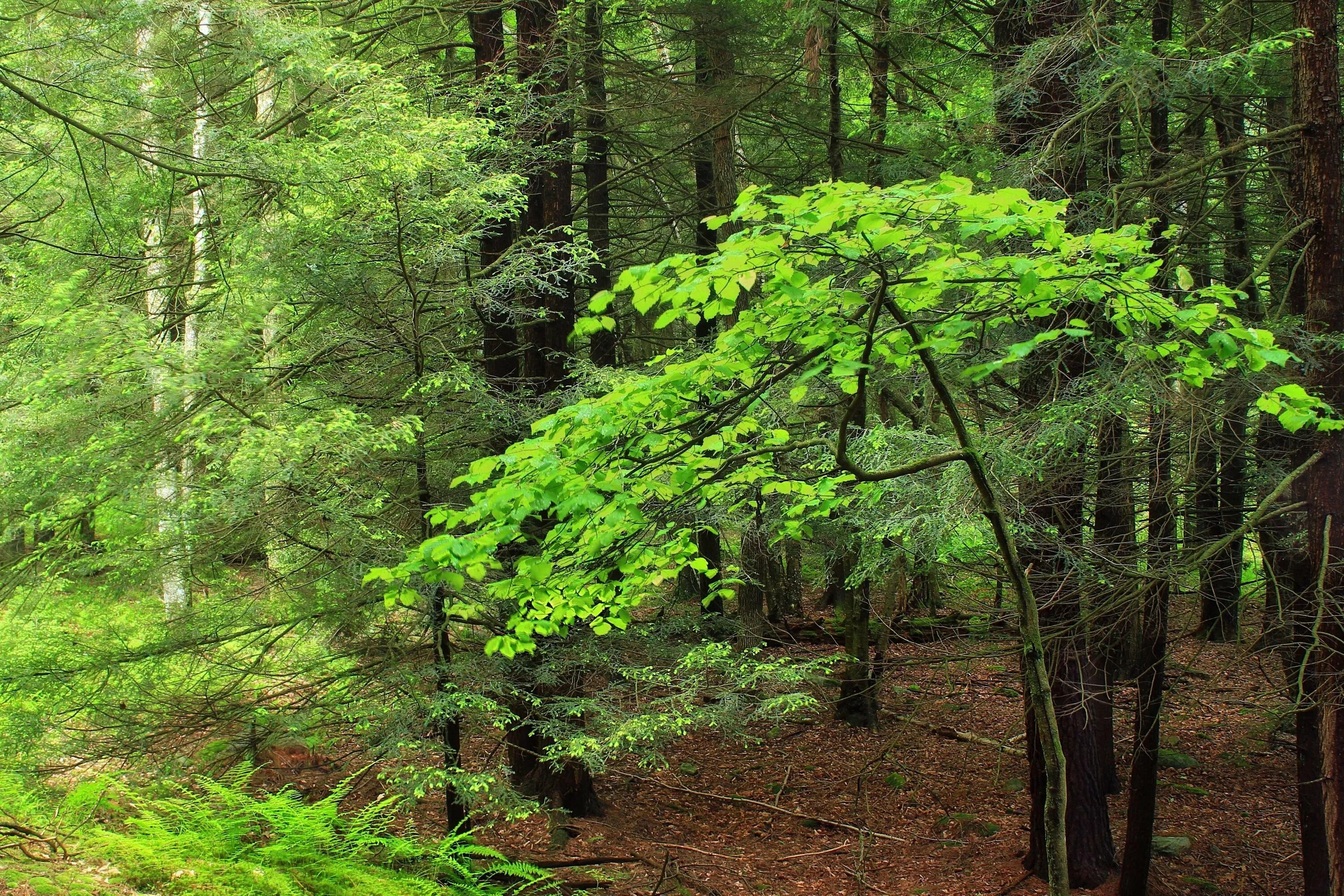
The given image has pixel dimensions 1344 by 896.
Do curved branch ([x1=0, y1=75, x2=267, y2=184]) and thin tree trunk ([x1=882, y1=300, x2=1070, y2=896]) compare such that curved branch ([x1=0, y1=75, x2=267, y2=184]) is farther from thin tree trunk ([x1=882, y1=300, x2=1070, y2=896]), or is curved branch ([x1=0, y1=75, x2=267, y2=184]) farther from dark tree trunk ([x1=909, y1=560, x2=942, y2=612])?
dark tree trunk ([x1=909, y1=560, x2=942, y2=612])

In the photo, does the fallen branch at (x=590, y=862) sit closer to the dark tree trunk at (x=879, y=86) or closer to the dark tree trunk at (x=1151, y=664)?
the dark tree trunk at (x=1151, y=664)

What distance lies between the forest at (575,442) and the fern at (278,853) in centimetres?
4

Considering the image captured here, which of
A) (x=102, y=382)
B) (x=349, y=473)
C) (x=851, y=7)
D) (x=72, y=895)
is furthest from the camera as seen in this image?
(x=851, y=7)

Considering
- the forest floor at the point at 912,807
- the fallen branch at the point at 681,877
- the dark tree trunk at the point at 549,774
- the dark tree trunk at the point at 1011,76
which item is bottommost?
the forest floor at the point at 912,807

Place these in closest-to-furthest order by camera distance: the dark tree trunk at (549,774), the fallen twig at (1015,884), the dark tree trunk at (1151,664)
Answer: the dark tree trunk at (1151,664) < the dark tree trunk at (549,774) < the fallen twig at (1015,884)

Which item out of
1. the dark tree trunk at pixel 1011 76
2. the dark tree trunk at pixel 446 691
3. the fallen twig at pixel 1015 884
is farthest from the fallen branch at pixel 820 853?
the dark tree trunk at pixel 1011 76

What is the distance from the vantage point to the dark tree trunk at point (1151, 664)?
561 cm

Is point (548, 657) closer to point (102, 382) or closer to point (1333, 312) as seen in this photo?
point (102, 382)

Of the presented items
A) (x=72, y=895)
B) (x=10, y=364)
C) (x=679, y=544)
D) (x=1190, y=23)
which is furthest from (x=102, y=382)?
(x=1190, y=23)

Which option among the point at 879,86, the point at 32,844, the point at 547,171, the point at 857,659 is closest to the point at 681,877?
the point at 857,659

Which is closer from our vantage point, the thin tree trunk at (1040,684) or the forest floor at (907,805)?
the thin tree trunk at (1040,684)

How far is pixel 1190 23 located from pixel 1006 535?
8146 mm

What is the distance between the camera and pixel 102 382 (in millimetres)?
6051

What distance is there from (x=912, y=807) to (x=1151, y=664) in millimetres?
5183
